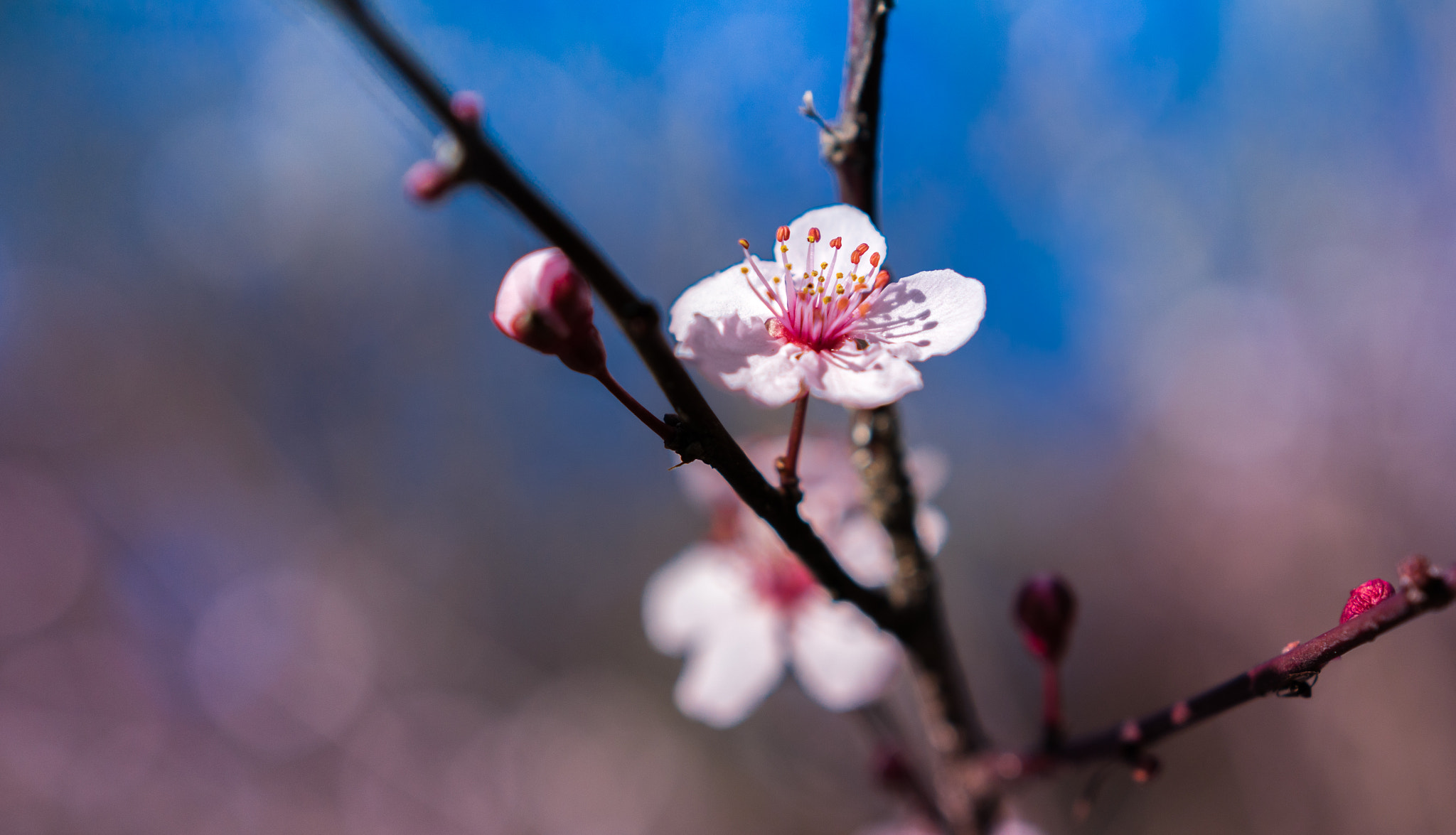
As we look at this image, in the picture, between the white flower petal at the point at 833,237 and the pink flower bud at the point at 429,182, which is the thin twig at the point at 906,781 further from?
the pink flower bud at the point at 429,182

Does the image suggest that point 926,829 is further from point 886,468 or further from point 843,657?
point 886,468

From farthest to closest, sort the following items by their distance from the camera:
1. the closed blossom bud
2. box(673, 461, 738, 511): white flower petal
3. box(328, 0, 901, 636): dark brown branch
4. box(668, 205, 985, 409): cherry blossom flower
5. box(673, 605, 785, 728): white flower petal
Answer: box(673, 461, 738, 511): white flower petal
box(673, 605, 785, 728): white flower petal
the closed blossom bud
box(668, 205, 985, 409): cherry blossom flower
box(328, 0, 901, 636): dark brown branch

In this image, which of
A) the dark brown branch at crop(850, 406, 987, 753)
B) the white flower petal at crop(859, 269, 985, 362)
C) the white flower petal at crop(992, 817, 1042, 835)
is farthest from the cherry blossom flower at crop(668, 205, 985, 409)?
the white flower petal at crop(992, 817, 1042, 835)

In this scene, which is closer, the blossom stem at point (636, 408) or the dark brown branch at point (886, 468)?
the blossom stem at point (636, 408)

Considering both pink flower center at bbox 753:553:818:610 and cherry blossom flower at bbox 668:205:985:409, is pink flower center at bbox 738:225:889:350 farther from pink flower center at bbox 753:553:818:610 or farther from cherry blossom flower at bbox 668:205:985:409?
pink flower center at bbox 753:553:818:610

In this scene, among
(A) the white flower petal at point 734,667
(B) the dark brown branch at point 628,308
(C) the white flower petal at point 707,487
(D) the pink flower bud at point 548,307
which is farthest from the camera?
(C) the white flower petal at point 707,487

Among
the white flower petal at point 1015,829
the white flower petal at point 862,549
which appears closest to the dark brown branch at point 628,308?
the white flower petal at point 862,549
